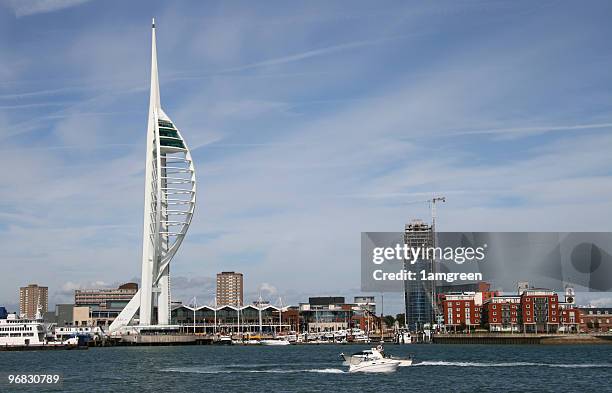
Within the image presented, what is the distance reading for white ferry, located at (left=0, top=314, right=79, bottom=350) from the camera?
158750mm

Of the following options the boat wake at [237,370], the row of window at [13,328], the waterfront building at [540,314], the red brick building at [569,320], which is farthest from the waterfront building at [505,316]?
the boat wake at [237,370]

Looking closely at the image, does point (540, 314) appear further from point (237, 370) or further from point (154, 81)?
point (237, 370)

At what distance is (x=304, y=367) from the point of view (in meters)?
91.2

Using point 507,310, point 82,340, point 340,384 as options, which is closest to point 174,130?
point 82,340

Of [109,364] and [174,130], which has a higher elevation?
[174,130]

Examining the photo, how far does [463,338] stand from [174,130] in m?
75.1

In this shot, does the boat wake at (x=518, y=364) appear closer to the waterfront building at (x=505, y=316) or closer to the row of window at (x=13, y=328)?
the row of window at (x=13, y=328)

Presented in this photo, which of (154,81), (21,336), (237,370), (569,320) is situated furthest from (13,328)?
(569,320)

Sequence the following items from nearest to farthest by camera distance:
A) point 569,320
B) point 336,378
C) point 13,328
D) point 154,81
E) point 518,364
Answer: point 336,378
point 518,364
point 13,328
point 154,81
point 569,320

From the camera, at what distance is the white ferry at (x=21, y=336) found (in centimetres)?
15875

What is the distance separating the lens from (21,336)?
161 meters

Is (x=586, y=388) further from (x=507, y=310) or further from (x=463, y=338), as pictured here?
A: (x=507, y=310)

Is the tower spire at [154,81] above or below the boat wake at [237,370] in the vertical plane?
above

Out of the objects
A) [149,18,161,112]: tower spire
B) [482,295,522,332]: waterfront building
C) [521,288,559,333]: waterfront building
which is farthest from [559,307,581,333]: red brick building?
[149,18,161,112]: tower spire
